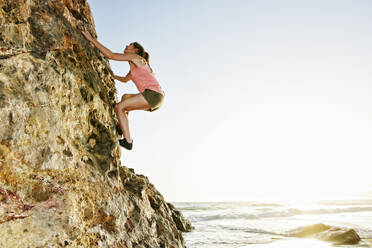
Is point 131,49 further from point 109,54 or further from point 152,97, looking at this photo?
point 152,97

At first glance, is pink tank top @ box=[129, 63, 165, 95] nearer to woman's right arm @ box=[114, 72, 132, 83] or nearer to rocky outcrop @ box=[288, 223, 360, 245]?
woman's right arm @ box=[114, 72, 132, 83]

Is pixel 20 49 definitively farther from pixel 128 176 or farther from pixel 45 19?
pixel 128 176

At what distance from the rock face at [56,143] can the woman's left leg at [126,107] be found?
17 cm

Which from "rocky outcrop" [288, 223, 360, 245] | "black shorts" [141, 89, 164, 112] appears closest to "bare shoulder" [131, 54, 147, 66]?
"black shorts" [141, 89, 164, 112]

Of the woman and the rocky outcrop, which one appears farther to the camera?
the rocky outcrop

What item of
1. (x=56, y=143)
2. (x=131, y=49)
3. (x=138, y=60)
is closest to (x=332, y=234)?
(x=138, y=60)

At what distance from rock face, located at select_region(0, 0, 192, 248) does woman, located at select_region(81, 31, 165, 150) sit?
0.67ft

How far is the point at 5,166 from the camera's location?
251cm

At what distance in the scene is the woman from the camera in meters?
4.60

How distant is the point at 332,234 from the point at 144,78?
8.16 m

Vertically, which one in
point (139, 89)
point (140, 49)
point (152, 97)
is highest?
point (140, 49)

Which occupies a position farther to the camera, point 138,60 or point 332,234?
point 332,234

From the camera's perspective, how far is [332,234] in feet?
28.3

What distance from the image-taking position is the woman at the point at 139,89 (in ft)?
15.1
